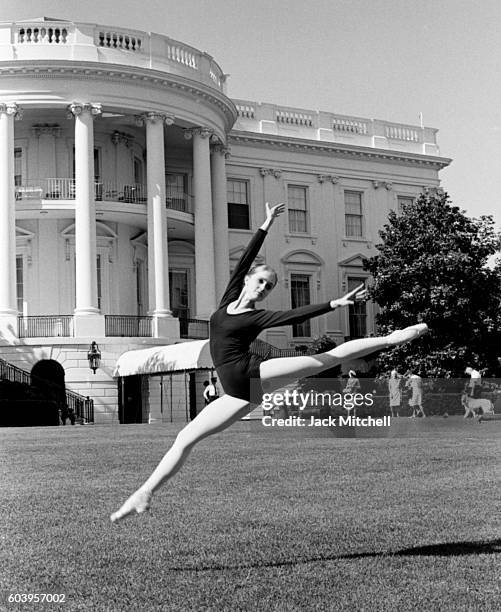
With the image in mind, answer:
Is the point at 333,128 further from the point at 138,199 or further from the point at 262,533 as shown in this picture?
the point at 262,533

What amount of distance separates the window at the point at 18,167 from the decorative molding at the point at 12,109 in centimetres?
259

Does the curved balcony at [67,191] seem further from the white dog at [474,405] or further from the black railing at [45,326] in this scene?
the white dog at [474,405]

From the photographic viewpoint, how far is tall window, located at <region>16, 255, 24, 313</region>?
37469 millimetres

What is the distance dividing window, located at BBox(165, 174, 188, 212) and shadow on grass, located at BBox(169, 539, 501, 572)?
112 ft

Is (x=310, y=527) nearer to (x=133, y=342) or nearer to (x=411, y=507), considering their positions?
(x=411, y=507)

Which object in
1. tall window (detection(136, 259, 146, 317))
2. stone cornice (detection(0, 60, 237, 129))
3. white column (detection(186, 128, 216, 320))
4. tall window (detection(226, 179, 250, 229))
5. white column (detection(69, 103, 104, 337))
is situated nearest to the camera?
white column (detection(69, 103, 104, 337))

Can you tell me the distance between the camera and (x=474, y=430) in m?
18.9

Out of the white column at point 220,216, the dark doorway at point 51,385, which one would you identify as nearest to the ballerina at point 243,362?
the dark doorway at point 51,385

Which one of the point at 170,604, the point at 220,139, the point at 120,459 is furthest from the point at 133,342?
the point at 170,604

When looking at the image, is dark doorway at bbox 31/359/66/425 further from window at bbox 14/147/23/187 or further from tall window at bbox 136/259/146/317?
window at bbox 14/147/23/187

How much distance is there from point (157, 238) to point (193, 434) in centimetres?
3112

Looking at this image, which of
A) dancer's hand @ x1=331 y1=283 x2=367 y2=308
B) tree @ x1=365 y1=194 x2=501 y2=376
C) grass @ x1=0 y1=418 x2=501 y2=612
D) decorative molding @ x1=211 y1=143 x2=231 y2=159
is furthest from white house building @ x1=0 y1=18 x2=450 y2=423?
dancer's hand @ x1=331 y1=283 x2=367 y2=308

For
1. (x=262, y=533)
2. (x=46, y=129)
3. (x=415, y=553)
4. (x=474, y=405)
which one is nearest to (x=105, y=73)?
(x=46, y=129)

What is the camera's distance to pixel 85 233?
1384 inches
